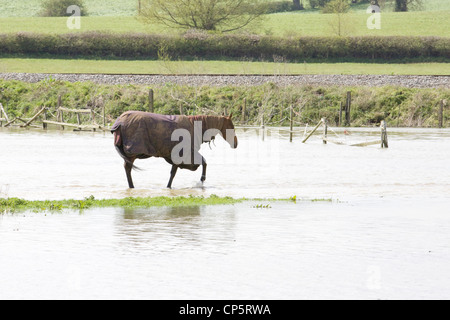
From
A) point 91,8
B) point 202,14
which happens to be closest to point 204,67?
point 202,14

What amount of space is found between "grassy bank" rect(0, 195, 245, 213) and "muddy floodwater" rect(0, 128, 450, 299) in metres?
0.41

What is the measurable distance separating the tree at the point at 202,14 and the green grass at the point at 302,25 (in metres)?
1.05

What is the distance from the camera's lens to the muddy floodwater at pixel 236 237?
935 cm

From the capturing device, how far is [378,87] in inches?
2069

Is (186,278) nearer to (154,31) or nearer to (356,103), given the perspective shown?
(356,103)

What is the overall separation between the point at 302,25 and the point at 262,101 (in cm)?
3852

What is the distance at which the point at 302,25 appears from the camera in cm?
8594

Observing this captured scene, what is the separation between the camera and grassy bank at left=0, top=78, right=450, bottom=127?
4909 cm

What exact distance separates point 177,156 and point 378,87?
36577 mm

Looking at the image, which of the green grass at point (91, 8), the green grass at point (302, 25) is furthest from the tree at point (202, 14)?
the green grass at point (91, 8)

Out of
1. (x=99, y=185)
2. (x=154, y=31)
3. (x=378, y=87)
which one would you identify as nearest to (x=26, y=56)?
(x=154, y=31)

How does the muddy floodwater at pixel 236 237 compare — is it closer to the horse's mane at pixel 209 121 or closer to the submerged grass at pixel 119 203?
the submerged grass at pixel 119 203

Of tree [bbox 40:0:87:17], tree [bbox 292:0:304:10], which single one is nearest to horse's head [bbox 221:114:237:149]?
tree [bbox 40:0:87:17]
